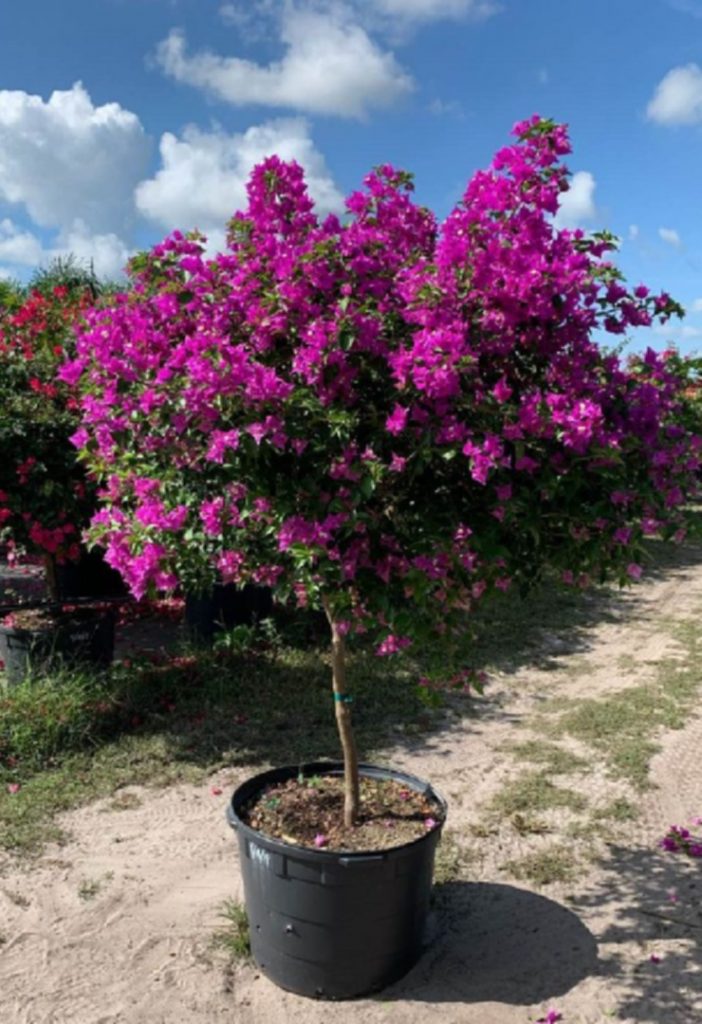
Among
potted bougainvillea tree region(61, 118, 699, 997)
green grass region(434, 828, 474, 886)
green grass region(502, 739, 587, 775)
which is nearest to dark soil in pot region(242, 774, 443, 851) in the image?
potted bougainvillea tree region(61, 118, 699, 997)

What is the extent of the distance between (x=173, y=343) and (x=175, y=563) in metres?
0.65

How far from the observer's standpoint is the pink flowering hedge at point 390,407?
2.38 metres

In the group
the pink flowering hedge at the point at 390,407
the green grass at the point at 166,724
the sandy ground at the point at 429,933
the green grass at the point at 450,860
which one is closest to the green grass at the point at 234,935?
the sandy ground at the point at 429,933

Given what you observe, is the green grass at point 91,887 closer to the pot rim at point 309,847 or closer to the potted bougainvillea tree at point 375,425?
the pot rim at point 309,847

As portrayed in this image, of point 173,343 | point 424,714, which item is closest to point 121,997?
point 173,343

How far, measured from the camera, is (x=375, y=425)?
8.18 feet

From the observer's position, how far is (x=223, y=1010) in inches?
113

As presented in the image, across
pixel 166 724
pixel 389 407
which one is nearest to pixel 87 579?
pixel 166 724

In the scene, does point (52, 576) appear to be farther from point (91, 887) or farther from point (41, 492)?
point (91, 887)

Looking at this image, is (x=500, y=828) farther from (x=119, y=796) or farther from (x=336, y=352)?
(x=336, y=352)

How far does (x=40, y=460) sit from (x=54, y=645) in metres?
1.13

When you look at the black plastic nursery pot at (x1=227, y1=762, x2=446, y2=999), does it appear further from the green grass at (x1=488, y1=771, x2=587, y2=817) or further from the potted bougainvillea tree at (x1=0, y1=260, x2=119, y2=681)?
the potted bougainvillea tree at (x1=0, y1=260, x2=119, y2=681)

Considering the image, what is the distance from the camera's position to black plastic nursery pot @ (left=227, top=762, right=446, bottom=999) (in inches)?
111

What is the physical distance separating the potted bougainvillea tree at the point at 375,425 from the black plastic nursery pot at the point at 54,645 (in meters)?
2.91
